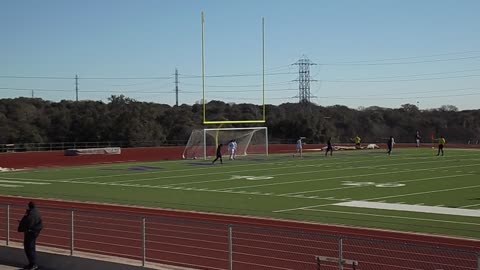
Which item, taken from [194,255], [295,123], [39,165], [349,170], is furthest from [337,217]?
[295,123]

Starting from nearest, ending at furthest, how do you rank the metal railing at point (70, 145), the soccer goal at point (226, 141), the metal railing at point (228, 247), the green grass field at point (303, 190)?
the metal railing at point (228, 247), the green grass field at point (303, 190), the soccer goal at point (226, 141), the metal railing at point (70, 145)

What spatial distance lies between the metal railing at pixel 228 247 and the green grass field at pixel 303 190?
3784 mm

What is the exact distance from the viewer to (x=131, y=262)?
474 inches

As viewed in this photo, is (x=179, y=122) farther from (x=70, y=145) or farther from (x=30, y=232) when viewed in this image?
(x=30, y=232)

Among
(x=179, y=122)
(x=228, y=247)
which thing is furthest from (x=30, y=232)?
(x=179, y=122)

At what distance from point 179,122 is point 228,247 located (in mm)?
68084

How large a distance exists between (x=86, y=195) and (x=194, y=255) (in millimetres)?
13656

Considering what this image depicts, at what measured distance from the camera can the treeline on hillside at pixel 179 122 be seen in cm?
7088

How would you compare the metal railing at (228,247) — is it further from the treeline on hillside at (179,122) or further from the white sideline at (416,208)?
the treeline on hillside at (179,122)

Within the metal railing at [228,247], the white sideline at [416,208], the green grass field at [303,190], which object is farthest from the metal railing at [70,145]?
the metal railing at [228,247]

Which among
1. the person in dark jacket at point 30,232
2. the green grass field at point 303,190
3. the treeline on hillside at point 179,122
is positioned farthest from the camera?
the treeline on hillside at point 179,122

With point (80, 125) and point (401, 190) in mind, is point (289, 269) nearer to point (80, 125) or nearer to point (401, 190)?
point (401, 190)

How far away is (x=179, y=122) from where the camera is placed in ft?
259

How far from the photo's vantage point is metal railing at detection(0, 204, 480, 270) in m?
11.5
